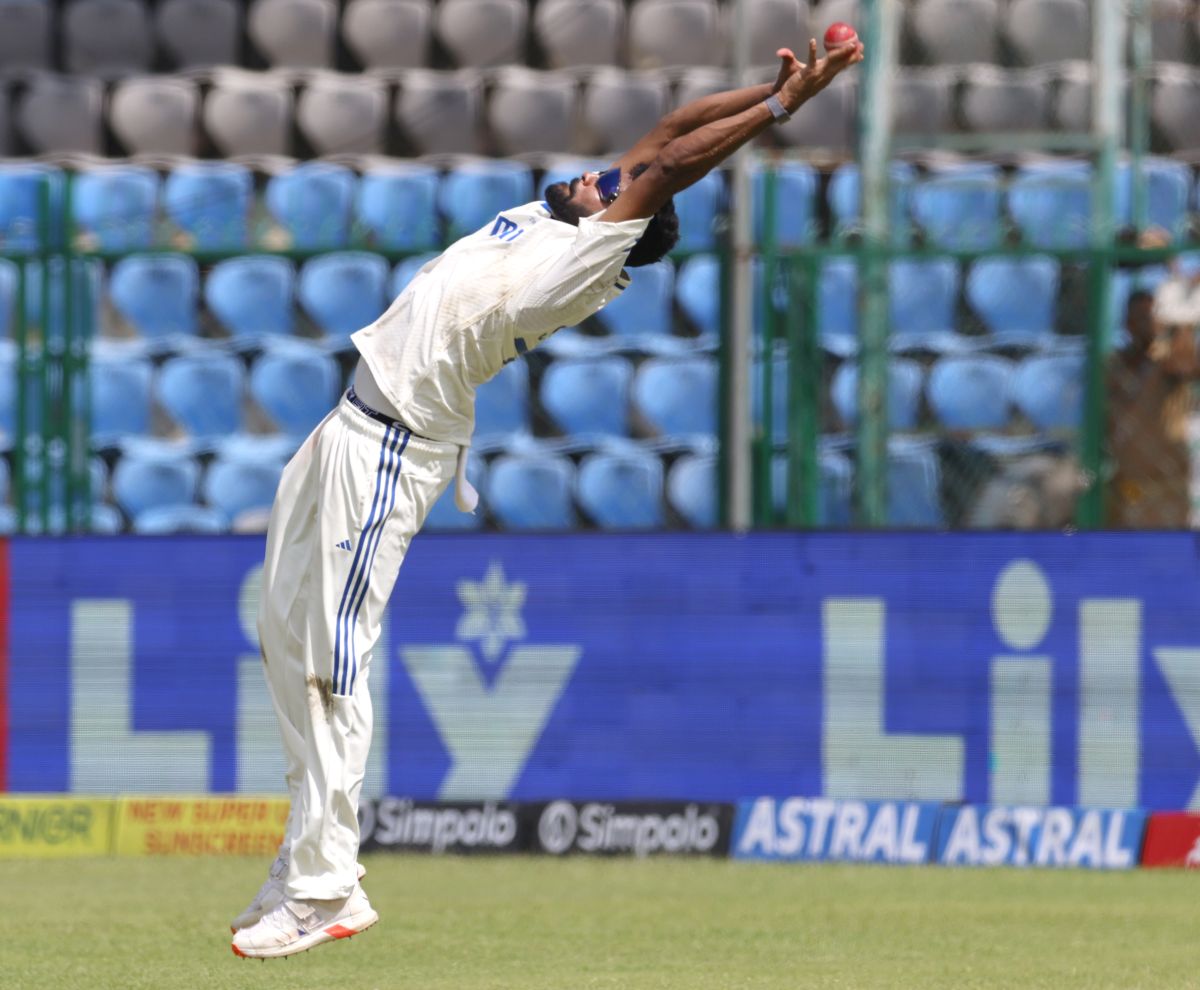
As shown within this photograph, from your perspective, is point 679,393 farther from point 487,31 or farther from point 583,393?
point 487,31

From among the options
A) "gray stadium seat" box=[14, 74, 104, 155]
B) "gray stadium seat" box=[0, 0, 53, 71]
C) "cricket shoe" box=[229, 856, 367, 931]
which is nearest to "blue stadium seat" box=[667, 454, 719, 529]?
"cricket shoe" box=[229, 856, 367, 931]

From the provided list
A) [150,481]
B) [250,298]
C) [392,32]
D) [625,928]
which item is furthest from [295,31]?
[625,928]

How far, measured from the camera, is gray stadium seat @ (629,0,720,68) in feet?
45.9

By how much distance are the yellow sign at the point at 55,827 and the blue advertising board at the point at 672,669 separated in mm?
361

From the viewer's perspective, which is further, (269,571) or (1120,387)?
(1120,387)

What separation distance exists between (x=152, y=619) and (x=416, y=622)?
1.14 metres

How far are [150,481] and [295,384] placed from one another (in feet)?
2.89

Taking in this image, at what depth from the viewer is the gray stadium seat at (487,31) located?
1431 centimetres

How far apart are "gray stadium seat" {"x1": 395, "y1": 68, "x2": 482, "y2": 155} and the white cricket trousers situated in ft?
29.1

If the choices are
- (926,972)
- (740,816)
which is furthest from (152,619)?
(926,972)

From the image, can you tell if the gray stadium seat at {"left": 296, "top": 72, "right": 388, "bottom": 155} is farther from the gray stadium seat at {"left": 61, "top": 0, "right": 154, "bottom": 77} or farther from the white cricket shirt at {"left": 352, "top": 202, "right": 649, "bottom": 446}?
the white cricket shirt at {"left": 352, "top": 202, "right": 649, "bottom": 446}

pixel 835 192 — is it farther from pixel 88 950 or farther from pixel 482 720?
pixel 88 950

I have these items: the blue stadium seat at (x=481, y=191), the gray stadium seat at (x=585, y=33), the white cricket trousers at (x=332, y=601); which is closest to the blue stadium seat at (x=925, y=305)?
the blue stadium seat at (x=481, y=191)

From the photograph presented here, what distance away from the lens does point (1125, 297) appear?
8.80 metres
